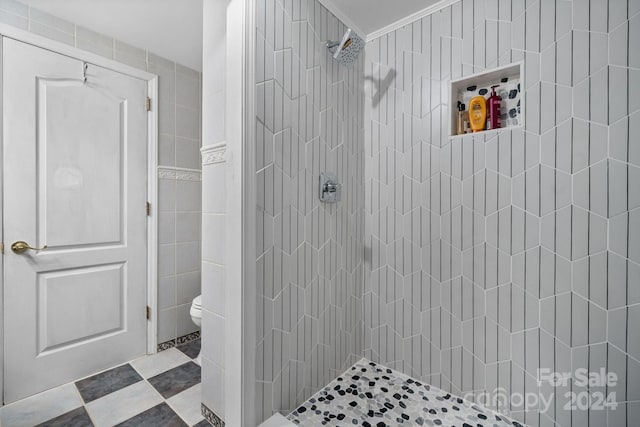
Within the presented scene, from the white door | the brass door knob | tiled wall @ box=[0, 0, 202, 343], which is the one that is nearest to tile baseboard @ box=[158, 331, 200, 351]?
tiled wall @ box=[0, 0, 202, 343]

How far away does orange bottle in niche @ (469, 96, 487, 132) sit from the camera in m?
1.40

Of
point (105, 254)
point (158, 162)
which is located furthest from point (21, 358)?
point (158, 162)

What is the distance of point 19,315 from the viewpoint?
1493 millimetres

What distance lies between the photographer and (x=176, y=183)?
6.97 ft

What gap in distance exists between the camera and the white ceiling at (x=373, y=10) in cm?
149

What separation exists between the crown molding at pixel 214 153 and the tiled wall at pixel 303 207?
18 centimetres

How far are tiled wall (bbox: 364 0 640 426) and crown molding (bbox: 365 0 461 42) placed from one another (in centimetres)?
3

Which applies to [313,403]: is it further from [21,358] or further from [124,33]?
[124,33]

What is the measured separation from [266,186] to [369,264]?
3.15ft

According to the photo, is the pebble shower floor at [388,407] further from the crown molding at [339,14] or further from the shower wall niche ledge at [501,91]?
the crown molding at [339,14]

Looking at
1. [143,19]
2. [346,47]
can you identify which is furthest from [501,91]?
[143,19]

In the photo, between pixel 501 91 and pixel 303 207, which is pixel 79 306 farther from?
pixel 501 91

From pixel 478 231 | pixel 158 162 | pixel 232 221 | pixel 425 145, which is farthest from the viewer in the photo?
pixel 158 162

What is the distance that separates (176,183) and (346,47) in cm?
158
